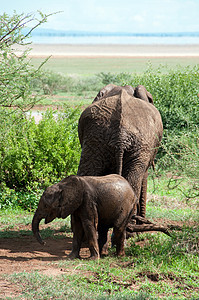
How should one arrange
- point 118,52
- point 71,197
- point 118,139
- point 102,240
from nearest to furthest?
point 71,197 → point 102,240 → point 118,139 → point 118,52

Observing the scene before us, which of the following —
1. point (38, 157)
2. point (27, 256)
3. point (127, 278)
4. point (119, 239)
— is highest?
point (38, 157)

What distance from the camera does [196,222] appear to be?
7289 millimetres

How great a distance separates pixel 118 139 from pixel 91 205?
113cm

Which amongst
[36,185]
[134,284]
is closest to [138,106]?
[134,284]

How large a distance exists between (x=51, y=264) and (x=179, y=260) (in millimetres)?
1634

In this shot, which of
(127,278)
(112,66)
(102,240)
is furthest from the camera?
(112,66)

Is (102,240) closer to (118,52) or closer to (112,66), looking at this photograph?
(112,66)

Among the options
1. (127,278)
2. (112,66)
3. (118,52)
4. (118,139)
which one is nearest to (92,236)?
(127,278)

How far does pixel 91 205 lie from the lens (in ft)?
20.8

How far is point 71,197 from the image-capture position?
6.31 meters

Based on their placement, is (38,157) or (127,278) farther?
(38,157)

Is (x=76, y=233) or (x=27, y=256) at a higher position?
(x=76, y=233)

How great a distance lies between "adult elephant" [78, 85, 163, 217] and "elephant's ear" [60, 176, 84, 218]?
819 mm

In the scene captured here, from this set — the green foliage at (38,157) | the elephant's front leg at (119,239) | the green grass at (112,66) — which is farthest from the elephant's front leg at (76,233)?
the green grass at (112,66)
